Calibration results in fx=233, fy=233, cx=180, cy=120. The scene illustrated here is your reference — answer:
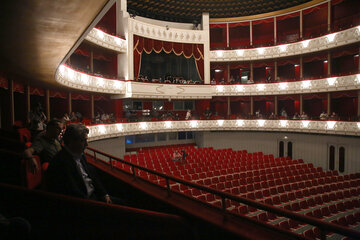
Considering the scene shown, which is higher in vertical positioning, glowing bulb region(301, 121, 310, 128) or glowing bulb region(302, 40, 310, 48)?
glowing bulb region(302, 40, 310, 48)

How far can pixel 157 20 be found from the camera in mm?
19797

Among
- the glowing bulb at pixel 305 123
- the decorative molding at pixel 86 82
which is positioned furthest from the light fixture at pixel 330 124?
the decorative molding at pixel 86 82

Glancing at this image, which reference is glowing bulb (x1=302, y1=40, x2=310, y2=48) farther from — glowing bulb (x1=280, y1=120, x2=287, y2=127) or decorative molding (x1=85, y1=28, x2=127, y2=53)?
decorative molding (x1=85, y1=28, x2=127, y2=53)

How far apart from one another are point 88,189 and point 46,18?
215 cm

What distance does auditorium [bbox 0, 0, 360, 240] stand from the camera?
219 cm

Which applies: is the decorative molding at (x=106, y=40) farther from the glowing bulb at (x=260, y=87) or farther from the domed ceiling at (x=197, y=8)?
the glowing bulb at (x=260, y=87)

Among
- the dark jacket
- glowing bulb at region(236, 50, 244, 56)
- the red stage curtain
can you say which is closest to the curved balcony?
the red stage curtain

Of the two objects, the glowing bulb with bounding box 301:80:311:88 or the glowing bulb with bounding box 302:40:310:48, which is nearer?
the glowing bulb with bounding box 301:80:311:88

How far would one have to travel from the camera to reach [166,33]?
1839cm

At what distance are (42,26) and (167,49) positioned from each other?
1601cm

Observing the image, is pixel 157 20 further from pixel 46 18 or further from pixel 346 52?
pixel 46 18

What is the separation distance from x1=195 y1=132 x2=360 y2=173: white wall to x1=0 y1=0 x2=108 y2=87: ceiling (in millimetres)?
17331

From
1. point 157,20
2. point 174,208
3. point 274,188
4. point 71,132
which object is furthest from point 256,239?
point 157,20

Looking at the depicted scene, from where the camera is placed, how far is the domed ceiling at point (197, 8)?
59.2ft
